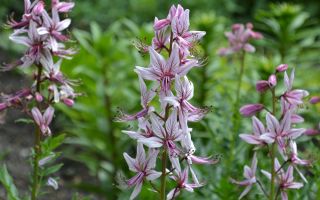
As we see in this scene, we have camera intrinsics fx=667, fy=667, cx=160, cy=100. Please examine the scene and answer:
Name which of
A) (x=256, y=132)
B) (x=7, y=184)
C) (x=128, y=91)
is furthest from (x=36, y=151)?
(x=128, y=91)

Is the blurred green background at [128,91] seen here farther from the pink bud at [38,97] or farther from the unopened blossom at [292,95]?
the pink bud at [38,97]

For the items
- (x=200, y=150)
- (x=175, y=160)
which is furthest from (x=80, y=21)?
(x=175, y=160)

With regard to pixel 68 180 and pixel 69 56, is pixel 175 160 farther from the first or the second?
pixel 68 180

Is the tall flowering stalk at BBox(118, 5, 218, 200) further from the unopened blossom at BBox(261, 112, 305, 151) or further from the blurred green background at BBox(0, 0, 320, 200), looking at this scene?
the blurred green background at BBox(0, 0, 320, 200)

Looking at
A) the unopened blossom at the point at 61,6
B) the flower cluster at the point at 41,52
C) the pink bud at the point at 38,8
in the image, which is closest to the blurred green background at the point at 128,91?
the flower cluster at the point at 41,52

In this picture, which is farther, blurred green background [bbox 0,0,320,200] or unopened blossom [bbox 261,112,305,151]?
blurred green background [bbox 0,0,320,200]

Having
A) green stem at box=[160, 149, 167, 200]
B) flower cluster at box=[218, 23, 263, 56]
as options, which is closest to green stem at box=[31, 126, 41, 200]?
green stem at box=[160, 149, 167, 200]

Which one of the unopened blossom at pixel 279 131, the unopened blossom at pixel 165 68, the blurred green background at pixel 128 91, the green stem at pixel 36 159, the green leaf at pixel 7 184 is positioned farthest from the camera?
the blurred green background at pixel 128 91
